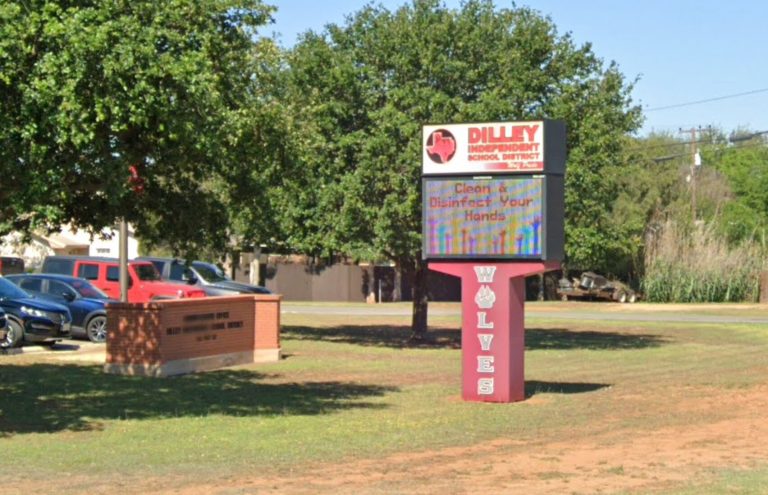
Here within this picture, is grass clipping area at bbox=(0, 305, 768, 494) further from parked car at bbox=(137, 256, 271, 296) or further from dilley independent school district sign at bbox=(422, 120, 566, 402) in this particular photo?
parked car at bbox=(137, 256, 271, 296)

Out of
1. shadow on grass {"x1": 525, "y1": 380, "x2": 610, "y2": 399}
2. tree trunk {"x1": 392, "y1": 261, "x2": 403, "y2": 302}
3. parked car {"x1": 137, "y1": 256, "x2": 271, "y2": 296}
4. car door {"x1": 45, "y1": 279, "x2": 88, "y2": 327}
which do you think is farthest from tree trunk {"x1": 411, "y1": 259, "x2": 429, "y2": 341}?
tree trunk {"x1": 392, "y1": 261, "x2": 403, "y2": 302}

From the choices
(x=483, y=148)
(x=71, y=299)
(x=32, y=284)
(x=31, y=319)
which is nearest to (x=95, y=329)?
(x=71, y=299)

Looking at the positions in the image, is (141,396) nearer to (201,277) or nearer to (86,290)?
(86,290)

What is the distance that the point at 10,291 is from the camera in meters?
27.9

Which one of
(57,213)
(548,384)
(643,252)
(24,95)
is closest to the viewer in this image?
(24,95)

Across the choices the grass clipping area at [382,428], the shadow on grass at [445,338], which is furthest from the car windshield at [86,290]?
the shadow on grass at [445,338]

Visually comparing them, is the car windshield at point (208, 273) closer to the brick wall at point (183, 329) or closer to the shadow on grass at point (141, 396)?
the brick wall at point (183, 329)

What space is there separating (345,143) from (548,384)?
9469 millimetres

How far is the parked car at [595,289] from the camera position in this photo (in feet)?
208

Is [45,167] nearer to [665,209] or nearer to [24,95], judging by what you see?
[24,95]

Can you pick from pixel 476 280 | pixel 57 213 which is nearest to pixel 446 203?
pixel 476 280

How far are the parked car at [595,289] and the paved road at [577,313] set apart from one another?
26.0 feet

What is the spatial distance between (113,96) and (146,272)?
76.6 ft

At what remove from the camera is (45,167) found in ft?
46.5
